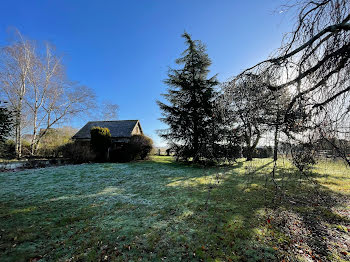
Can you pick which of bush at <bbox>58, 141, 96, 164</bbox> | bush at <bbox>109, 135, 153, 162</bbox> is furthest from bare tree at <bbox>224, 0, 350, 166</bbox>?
bush at <bbox>58, 141, 96, 164</bbox>

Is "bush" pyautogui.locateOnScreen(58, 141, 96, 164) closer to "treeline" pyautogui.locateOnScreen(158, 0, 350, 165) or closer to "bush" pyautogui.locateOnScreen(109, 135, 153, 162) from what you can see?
"bush" pyautogui.locateOnScreen(109, 135, 153, 162)

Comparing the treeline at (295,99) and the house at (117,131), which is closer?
the treeline at (295,99)

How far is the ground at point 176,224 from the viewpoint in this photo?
256cm

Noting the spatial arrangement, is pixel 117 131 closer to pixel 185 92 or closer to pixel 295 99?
pixel 185 92

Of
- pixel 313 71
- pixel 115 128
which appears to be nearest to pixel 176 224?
pixel 313 71

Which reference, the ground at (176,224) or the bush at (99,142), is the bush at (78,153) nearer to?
the bush at (99,142)

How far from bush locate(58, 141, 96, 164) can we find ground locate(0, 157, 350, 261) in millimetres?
6379

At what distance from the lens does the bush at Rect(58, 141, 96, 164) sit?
39.2 feet

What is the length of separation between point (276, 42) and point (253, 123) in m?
1.51

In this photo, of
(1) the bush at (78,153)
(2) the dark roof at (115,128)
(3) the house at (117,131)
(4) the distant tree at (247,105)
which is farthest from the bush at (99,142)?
(4) the distant tree at (247,105)

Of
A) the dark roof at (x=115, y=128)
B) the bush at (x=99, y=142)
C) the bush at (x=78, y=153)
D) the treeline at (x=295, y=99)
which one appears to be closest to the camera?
the treeline at (x=295, y=99)

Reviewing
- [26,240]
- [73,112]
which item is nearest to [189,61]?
[26,240]

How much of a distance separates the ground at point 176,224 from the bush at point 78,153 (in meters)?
6.38

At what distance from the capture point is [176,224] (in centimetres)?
353
